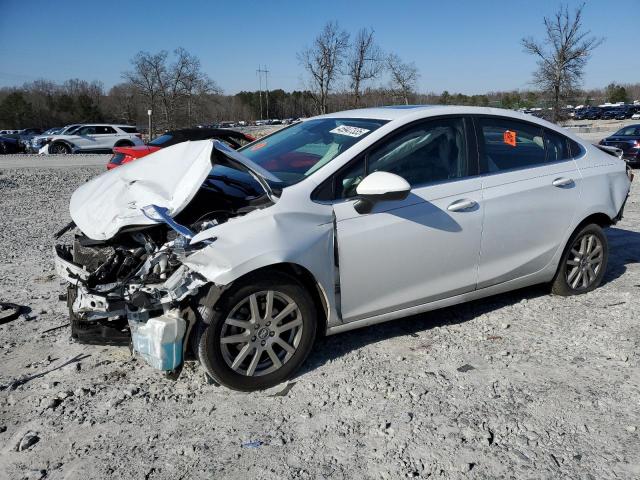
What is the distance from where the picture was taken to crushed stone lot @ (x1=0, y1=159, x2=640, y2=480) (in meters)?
2.84

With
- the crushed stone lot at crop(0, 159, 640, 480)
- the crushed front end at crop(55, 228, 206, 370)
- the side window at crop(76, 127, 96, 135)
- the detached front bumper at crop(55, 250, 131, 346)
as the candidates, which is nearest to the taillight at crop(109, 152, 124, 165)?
the crushed stone lot at crop(0, 159, 640, 480)

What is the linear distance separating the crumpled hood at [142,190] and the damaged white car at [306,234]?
0.5 inches

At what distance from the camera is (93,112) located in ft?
239

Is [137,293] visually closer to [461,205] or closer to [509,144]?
[461,205]

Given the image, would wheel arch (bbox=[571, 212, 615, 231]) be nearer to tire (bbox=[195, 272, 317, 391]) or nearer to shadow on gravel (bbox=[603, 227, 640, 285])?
shadow on gravel (bbox=[603, 227, 640, 285])

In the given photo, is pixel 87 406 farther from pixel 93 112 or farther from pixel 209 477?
pixel 93 112

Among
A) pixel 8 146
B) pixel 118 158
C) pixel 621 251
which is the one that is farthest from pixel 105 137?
pixel 621 251

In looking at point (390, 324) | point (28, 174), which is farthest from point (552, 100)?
point (390, 324)

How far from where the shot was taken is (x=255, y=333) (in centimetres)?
343

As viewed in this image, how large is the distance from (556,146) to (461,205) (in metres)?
1.42

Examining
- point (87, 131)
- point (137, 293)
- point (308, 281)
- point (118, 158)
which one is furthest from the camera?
point (87, 131)

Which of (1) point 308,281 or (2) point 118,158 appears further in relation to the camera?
(2) point 118,158

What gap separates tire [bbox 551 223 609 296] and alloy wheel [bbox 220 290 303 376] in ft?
8.93

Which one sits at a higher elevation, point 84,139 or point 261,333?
point 84,139
